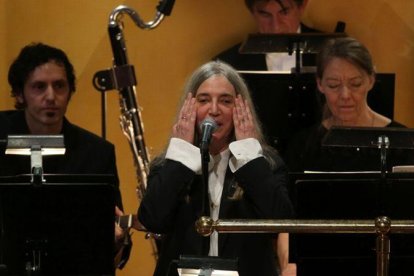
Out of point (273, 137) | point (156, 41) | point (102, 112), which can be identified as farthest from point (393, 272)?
point (156, 41)

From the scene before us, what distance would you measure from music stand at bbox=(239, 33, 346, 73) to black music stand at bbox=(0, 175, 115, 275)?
1640mm

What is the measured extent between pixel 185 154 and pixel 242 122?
0.24 meters

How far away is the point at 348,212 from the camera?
3.23 metres

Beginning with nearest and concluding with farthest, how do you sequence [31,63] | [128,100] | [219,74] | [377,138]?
[377,138] < [219,74] < [31,63] < [128,100]

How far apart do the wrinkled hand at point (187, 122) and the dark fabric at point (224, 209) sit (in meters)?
0.12

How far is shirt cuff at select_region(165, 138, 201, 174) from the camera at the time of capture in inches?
144

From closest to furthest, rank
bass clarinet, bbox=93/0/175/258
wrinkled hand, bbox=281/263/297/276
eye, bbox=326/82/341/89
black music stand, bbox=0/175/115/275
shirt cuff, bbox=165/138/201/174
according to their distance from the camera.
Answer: black music stand, bbox=0/175/115/275, shirt cuff, bbox=165/138/201/174, wrinkled hand, bbox=281/263/297/276, eye, bbox=326/82/341/89, bass clarinet, bbox=93/0/175/258

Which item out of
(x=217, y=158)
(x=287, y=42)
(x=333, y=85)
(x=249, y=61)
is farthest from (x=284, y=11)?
(x=217, y=158)

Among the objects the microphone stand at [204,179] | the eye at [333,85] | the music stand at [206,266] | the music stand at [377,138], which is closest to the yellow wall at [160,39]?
the eye at [333,85]

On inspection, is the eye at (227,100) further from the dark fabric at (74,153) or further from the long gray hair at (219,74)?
the dark fabric at (74,153)

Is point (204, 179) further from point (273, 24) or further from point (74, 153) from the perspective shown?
point (273, 24)

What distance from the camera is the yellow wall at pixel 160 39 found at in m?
6.08

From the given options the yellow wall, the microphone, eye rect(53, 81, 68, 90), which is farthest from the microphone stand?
the yellow wall

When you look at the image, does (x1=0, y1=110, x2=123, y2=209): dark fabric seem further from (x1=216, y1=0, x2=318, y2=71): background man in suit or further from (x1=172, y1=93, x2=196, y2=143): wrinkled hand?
(x1=216, y1=0, x2=318, y2=71): background man in suit
